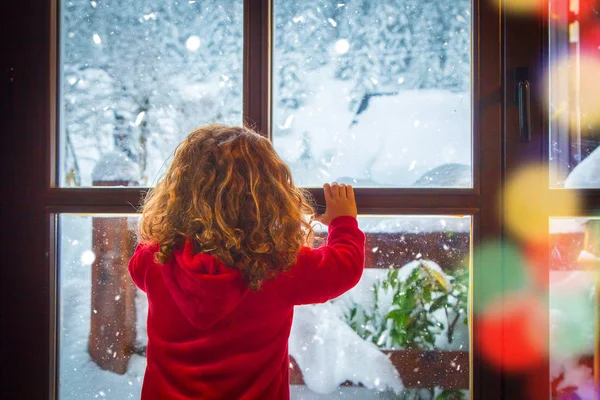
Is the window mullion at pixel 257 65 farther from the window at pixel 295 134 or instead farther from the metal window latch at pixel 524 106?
the metal window latch at pixel 524 106

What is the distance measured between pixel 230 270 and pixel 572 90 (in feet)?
2.71

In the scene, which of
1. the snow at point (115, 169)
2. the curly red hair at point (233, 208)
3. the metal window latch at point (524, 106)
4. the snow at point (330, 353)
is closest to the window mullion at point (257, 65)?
the curly red hair at point (233, 208)

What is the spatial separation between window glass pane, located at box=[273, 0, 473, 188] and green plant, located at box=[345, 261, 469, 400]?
0.70ft

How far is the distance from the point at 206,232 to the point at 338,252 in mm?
244

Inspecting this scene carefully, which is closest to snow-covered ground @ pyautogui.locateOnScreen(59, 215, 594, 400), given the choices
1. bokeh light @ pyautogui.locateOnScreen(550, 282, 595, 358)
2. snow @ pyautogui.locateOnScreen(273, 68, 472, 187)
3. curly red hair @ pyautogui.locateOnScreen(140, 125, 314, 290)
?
bokeh light @ pyautogui.locateOnScreen(550, 282, 595, 358)

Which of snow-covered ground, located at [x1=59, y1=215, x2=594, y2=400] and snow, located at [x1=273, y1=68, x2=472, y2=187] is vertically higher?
snow, located at [x1=273, y1=68, x2=472, y2=187]

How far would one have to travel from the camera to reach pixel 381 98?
1006 millimetres

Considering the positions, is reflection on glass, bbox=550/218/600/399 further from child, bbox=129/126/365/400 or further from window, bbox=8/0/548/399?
child, bbox=129/126/365/400

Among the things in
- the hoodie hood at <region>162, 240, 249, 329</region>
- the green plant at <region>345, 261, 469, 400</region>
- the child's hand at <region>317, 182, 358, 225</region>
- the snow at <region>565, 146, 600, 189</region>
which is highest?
the snow at <region>565, 146, 600, 189</region>

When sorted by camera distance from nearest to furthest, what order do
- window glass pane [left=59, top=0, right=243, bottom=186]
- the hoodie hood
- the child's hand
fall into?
the hoodie hood → the child's hand → window glass pane [left=59, top=0, right=243, bottom=186]

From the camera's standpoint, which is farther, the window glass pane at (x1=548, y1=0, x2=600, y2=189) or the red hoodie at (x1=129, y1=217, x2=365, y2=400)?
the window glass pane at (x1=548, y1=0, x2=600, y2=189)

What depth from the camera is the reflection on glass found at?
98cm

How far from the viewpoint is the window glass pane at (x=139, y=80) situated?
1027 mm

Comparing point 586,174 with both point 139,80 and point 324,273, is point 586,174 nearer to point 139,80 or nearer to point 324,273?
point 324,273
